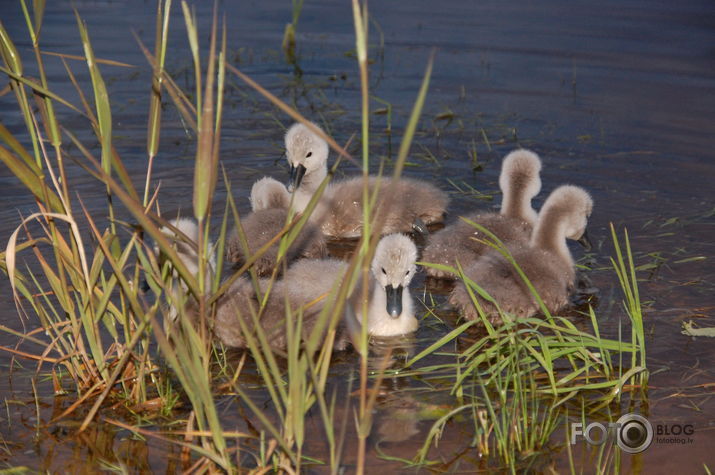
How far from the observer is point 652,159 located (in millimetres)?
7184

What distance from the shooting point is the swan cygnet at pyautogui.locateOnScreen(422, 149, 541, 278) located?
18.0 feet

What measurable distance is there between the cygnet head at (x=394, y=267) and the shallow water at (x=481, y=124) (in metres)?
0.30

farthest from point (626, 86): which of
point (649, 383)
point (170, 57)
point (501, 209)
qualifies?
point (649, 383)

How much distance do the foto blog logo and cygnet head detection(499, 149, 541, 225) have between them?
2.16m

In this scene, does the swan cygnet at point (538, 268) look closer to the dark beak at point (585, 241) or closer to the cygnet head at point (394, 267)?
the dark beak at point (585, 241)

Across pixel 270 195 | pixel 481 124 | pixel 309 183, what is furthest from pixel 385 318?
pixel 481 124

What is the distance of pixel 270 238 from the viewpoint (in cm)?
556

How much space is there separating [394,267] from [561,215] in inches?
47.9

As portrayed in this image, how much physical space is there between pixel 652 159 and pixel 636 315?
11.6 feet

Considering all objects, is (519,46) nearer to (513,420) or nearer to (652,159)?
(652,159)

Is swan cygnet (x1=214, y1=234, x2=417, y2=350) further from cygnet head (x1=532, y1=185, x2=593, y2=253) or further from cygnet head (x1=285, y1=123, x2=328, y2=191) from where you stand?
cygnet head (x1=285, y1=123, x2=328, y2=191)

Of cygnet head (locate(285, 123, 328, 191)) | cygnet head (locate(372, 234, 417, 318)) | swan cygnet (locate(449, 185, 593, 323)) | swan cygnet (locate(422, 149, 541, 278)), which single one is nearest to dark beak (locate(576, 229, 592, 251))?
swan cygnet (locate(449, 185, 593, 323))

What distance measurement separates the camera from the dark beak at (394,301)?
4555 millimetres

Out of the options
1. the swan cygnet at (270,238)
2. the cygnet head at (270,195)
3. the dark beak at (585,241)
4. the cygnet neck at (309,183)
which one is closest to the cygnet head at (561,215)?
the dark beak at (585,241)
